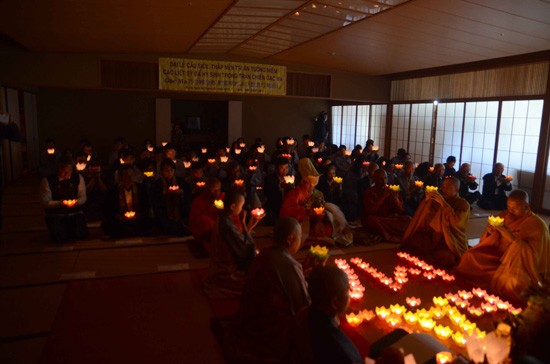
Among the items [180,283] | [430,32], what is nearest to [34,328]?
[180,283]

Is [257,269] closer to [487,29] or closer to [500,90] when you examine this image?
[487,29]

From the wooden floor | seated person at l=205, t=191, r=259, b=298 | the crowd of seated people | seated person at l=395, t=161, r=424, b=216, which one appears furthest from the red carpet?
seated person at l=395, t=161, r=424, b=216

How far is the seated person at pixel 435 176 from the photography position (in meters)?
8.52

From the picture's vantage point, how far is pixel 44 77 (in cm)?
970

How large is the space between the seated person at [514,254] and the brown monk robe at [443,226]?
0.55 m

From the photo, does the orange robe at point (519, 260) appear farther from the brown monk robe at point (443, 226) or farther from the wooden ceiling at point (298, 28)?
the wooden ceiling at point (298, 28)

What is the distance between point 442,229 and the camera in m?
5.72

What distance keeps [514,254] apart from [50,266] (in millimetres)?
5305

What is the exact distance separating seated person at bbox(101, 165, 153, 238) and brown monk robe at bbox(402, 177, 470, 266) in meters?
4.05

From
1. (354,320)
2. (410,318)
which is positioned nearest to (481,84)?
(410,318)

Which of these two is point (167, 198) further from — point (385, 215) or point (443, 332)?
point (443, 332)

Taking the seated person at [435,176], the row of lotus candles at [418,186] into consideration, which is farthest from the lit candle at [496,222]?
the seated person at [435,176]

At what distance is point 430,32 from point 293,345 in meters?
6.42

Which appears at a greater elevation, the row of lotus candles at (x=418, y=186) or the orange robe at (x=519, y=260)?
the row of lotus candles at (x=418, y=186)
